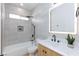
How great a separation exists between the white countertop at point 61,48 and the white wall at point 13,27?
0.78 feet

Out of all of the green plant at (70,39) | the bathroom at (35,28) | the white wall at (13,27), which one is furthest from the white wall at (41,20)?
the green plant at (70,39)

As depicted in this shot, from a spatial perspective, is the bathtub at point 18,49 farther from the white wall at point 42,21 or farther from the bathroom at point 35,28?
the white wall at point 42,21

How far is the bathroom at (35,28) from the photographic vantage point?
1.39 m

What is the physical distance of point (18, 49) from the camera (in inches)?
56.7

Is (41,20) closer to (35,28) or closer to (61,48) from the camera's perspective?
(35,28)

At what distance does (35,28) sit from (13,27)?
0.99ft

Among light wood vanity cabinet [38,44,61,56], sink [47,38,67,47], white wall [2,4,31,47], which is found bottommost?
light wood vanity cabinet [38,44,61,56]

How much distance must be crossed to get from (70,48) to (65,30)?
0.81 feet

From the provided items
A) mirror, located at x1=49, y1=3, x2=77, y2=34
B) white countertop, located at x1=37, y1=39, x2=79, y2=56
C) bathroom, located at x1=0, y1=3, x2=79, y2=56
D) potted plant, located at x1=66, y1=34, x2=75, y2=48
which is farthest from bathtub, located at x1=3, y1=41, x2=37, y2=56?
potted plant, located at x1=66, y1=34, x2=75, y2=48

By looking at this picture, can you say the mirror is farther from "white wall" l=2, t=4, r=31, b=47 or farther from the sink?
"white wall" l=2, t=4, r=31, b=47

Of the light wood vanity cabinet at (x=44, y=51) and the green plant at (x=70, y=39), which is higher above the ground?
the green plant at (x=70, y=39)

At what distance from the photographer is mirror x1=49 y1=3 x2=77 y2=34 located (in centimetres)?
138

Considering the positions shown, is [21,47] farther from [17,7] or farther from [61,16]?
[61,16]

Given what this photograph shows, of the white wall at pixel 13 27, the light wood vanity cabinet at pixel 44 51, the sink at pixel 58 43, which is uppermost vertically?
the white wall at pixel 13 27
